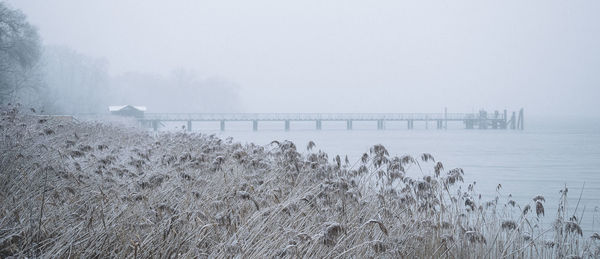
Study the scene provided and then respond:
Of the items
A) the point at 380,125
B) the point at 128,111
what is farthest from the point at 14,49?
the point at 380,125

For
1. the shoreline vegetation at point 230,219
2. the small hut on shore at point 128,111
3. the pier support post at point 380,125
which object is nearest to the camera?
the shoreline vegetation at point 230,219

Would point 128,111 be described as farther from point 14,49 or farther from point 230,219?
point 230,219

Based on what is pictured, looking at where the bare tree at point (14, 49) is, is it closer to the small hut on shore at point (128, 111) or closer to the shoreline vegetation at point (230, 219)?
the shoreline vegetation at point (230, 219)

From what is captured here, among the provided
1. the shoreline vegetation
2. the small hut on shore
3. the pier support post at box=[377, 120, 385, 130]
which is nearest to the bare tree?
the shoreline vegetation

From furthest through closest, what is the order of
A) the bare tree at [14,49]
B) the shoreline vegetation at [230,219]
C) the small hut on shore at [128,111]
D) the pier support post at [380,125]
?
the pier support post at [380,125] → the small hut on shore at [128,111] → the bare tree at [14,49] → the shoreline vegetation at [230,219]

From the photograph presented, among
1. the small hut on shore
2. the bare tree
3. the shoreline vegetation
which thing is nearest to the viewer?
the shoreline vegetation

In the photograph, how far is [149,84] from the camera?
9238cm

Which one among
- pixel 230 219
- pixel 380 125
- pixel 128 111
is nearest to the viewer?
pixel 230 219

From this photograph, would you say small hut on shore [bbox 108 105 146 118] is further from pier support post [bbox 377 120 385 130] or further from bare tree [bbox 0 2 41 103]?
pier support post [bbox 377 120 385 130]

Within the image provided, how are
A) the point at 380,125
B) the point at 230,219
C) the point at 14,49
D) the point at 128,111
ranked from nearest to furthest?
the point at 230,219 → the point at 14,49 → the point at 128,111 → the point at 380,125

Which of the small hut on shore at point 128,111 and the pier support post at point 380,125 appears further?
the pier support post at point 380,125

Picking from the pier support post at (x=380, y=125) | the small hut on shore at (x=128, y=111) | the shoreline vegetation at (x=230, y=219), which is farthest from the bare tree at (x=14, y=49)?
the pier support post at (x=380, y=125)

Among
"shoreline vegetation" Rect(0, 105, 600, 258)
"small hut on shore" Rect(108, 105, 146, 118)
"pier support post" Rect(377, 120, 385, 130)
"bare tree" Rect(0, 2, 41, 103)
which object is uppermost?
"bare tree" Rect(0, 2, 41, 103)

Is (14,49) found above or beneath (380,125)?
above
